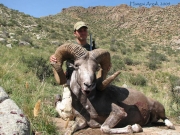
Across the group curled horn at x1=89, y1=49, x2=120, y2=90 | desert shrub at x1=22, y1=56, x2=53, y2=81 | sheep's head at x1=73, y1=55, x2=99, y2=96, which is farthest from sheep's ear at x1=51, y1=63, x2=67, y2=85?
desert shrub at x1=22, y1=56, x2=53, y2=81

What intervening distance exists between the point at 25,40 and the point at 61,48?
21960mm

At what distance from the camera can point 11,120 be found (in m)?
4.62

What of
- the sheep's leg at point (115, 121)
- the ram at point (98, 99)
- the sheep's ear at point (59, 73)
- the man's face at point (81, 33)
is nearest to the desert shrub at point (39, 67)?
the man's face at point (81, 33)

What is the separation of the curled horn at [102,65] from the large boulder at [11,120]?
217cm

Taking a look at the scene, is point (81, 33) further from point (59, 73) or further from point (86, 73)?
point (86, 73)

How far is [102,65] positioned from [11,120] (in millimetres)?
2880

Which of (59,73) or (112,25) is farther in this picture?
(112,25)

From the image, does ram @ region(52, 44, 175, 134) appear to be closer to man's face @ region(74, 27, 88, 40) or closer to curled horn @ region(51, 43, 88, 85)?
curled horn @ region(51, 43, 88, 85)

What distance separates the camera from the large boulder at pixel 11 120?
441 cm

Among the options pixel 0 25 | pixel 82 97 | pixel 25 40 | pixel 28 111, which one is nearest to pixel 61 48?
pixel 82 97

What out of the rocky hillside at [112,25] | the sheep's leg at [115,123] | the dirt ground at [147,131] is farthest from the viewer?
the rocky hillside at [112,25]

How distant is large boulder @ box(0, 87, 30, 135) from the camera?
441 cm

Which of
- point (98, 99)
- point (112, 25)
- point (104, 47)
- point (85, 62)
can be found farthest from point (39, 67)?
point (112, 25)

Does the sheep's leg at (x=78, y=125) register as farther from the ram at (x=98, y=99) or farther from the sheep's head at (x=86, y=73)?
the sheep's head at (x=86, y=73)
